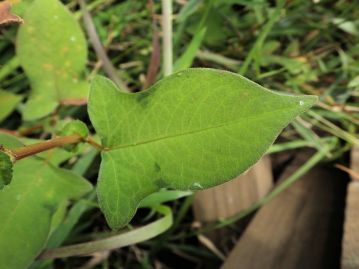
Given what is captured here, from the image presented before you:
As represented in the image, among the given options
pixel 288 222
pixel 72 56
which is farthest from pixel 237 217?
pixel 72 56

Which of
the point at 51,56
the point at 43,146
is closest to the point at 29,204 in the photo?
the point at 43,146

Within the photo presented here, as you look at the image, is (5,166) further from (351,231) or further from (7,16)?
(351,231)

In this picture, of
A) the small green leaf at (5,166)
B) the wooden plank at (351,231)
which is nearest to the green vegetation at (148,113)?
the small green leaf at (5,166)

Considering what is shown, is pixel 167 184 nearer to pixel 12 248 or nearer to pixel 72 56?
pixel 12 248

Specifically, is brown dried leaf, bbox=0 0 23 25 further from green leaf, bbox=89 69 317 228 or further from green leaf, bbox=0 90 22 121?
green leaf, bbox=0 90 22 121

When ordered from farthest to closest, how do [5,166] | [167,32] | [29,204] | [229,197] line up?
[229,197], [167,32], [29,204], [5,166]

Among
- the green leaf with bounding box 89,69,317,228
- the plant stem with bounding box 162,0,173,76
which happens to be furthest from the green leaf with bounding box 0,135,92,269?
the plant stem with bounding box 162,0,173,76

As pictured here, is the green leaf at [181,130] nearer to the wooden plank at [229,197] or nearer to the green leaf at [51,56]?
the green leaf at [51,56]
